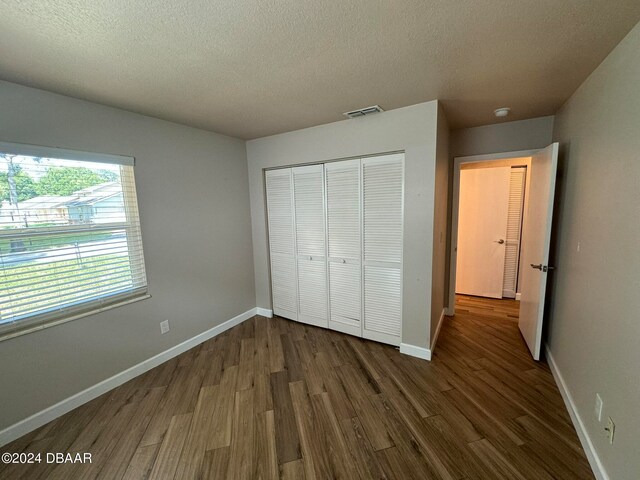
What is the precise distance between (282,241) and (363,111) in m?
1.74

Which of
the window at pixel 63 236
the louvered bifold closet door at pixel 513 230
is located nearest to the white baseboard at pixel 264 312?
the window at pixel 63 236

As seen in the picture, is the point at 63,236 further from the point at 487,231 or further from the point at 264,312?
the point at 487,231

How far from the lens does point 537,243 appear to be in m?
→ 2.39

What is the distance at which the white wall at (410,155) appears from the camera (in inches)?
86.5

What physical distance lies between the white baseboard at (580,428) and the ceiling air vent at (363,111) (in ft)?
8.55

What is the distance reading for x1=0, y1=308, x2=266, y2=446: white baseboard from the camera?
169 cm

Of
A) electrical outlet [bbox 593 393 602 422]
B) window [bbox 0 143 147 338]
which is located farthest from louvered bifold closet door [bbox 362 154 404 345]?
window [bbox 0 143 147 338]

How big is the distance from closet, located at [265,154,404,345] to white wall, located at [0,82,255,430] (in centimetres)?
52

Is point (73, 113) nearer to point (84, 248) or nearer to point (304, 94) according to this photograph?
point (84, 248)

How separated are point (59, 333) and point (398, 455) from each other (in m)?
2.46

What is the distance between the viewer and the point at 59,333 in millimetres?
1860

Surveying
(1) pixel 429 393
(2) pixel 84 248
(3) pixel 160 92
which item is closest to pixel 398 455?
(1) pixel 429 393

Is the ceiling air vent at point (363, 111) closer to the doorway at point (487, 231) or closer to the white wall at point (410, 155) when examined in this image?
the white wall at point (410, 155)

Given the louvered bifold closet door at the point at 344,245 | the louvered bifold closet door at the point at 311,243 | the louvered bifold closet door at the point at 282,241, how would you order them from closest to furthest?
the louvered bifold closet door at the point at 344,245
the louvered bifold closet door at the point at 311,243
the louvered bifold closet door at the point at 282,241
